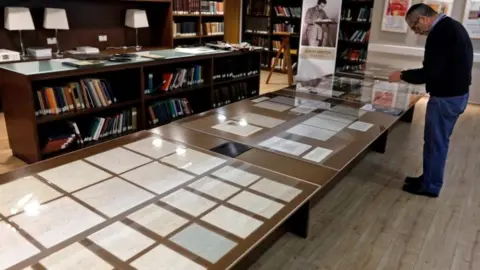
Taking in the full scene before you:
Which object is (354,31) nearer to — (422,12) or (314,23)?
(314,23)

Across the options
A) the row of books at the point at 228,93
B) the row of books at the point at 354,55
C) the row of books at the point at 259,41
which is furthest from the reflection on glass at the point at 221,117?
the row of books at the point at 259,41

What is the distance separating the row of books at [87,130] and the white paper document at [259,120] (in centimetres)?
162

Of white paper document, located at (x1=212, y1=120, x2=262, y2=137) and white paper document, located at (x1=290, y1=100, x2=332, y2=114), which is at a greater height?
white paper document, located at (x1=290, y1=100, x2=332, y2=114)

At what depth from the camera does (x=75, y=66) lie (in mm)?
3443

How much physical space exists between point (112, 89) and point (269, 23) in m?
5.74

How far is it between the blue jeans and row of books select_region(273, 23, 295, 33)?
6.11 metres

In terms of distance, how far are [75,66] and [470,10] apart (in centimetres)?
602

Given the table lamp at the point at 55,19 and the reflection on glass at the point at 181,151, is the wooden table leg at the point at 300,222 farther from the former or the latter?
the table lamp at the point at 55,19

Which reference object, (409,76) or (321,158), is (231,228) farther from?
(409,76)

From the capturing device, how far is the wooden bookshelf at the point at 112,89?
325 centimetres

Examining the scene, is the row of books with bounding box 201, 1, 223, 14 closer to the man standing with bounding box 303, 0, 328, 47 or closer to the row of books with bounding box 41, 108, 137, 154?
the man standing with bounding box 303, 0, 328, 47

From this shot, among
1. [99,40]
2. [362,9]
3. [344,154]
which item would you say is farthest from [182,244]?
[362,9]

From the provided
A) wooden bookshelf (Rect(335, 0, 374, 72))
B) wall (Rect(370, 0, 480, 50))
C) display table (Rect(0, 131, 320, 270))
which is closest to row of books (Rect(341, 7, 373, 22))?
wooden bookshelf (Rect(335, 0, 374, 72))

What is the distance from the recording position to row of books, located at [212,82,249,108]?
4.96 meters
